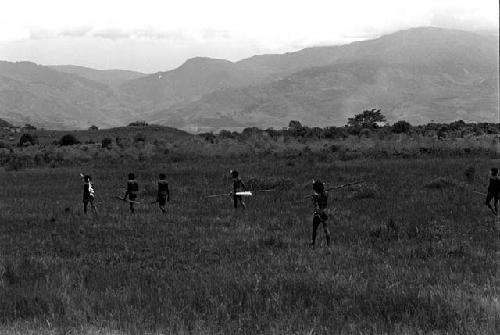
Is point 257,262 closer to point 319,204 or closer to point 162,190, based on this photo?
point 319,204

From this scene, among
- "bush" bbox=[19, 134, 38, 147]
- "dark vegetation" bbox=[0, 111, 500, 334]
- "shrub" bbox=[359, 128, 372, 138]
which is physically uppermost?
"shrub" bbox=[359, 128, 372, 138]

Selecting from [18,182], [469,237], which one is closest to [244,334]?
[469,237]

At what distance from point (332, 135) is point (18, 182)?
42.7 metres

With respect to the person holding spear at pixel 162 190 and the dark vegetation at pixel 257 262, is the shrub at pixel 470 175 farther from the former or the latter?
the person holding spear at pixel 162 190

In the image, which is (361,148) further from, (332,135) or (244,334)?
(244,334)

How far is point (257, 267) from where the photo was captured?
12.0m

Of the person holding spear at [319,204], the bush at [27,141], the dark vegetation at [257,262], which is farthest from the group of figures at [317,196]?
the bush at [27,141]

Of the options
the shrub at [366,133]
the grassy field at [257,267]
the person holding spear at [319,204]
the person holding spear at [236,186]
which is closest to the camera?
the grassy field at [257,267]

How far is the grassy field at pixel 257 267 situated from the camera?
28.0 ft

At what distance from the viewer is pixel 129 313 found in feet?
29.3

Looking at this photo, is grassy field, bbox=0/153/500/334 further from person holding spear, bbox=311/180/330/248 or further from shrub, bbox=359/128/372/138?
shrub, bbox=359/128/372/138

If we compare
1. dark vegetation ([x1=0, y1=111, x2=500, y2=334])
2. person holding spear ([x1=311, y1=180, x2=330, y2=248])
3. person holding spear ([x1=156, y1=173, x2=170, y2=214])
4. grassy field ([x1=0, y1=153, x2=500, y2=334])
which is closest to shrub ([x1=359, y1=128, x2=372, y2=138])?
dark vegetation ([x1=0, y1=111, x2=500, y2=334])

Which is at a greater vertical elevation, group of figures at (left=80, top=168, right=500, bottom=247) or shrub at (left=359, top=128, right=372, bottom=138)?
shrub at (left=359, top=128, right=372, bottom=138)

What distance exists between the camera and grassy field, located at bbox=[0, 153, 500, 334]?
8.55m
